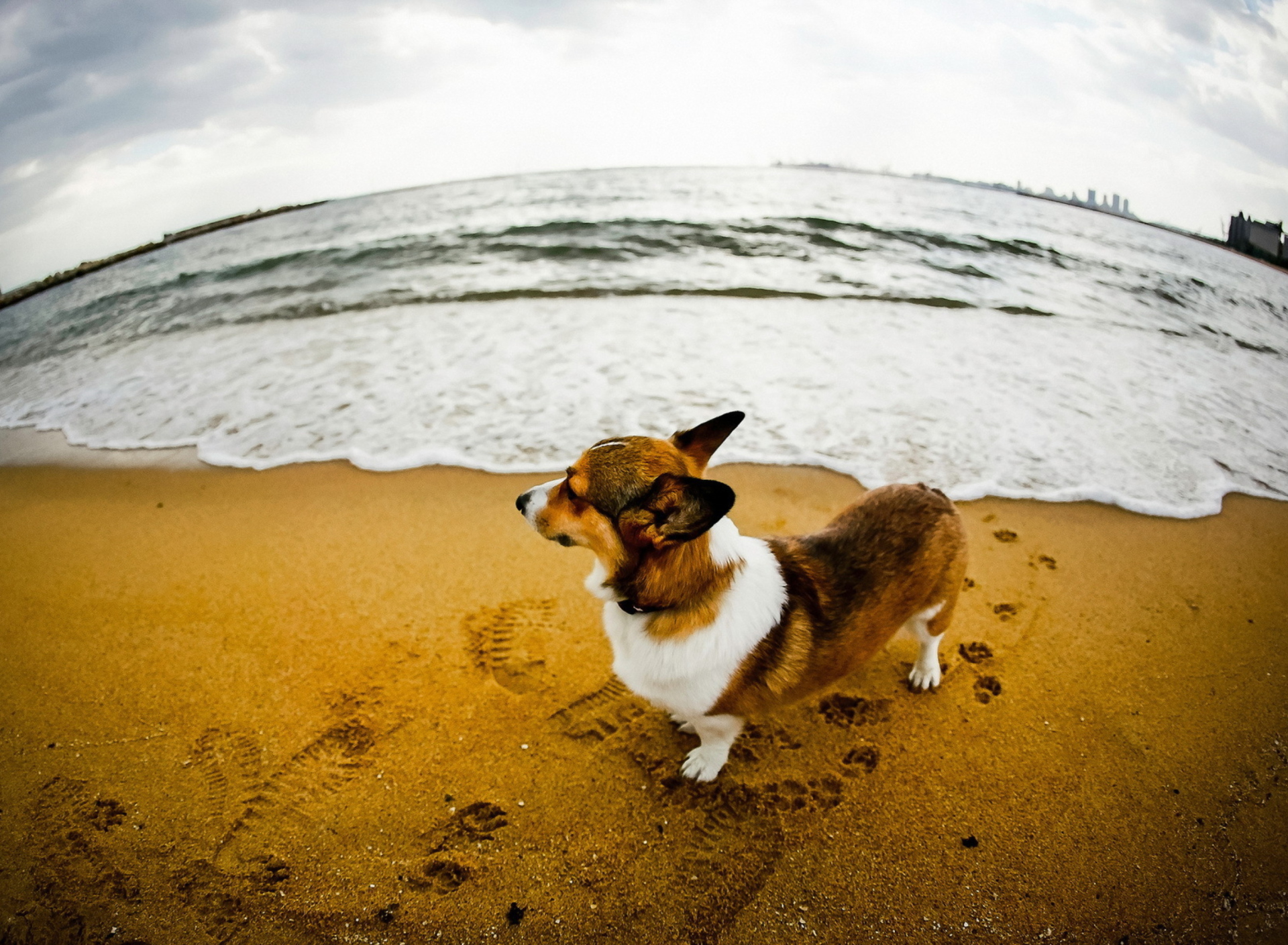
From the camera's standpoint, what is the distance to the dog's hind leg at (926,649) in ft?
8.52

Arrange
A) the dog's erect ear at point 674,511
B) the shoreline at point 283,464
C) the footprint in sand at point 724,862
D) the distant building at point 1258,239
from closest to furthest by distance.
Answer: the dog's erect ear at point 674,511 → the footprint in sand at point 724,862 → the shoreline at point 283,464 → the distant building at point 1258,239

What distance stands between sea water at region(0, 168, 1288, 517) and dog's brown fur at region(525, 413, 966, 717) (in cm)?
207

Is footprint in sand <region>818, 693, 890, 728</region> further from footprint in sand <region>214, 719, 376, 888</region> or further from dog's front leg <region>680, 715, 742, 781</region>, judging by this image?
footprint in sand <region>214, 719, 376, 888</region>

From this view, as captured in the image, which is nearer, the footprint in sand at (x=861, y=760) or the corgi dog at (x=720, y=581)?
the corgi dog at (x=720, y=581)

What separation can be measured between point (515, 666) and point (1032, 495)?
13.0 feet

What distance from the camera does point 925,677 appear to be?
9.29 ft

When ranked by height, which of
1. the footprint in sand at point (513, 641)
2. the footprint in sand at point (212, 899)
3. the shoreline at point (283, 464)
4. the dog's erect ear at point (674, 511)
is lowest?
the footprint in sand at point (212, 899)

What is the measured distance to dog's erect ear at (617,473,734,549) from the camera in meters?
1.56

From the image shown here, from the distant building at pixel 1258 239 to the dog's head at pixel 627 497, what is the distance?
30.1 metres

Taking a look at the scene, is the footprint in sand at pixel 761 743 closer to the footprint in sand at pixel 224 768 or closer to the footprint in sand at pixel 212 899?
the footprint in sand at pixel 212 899

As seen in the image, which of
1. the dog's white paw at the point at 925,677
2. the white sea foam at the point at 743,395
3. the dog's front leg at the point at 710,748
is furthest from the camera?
the white sea foam at the point at 743,395

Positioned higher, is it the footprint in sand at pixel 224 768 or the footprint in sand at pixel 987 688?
the footprint in sand at pixel 224 768

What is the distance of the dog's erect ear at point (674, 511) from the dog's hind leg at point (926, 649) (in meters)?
1.48

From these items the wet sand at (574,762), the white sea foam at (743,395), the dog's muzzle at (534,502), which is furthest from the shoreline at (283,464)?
the dog's muzzle at (534,502)
